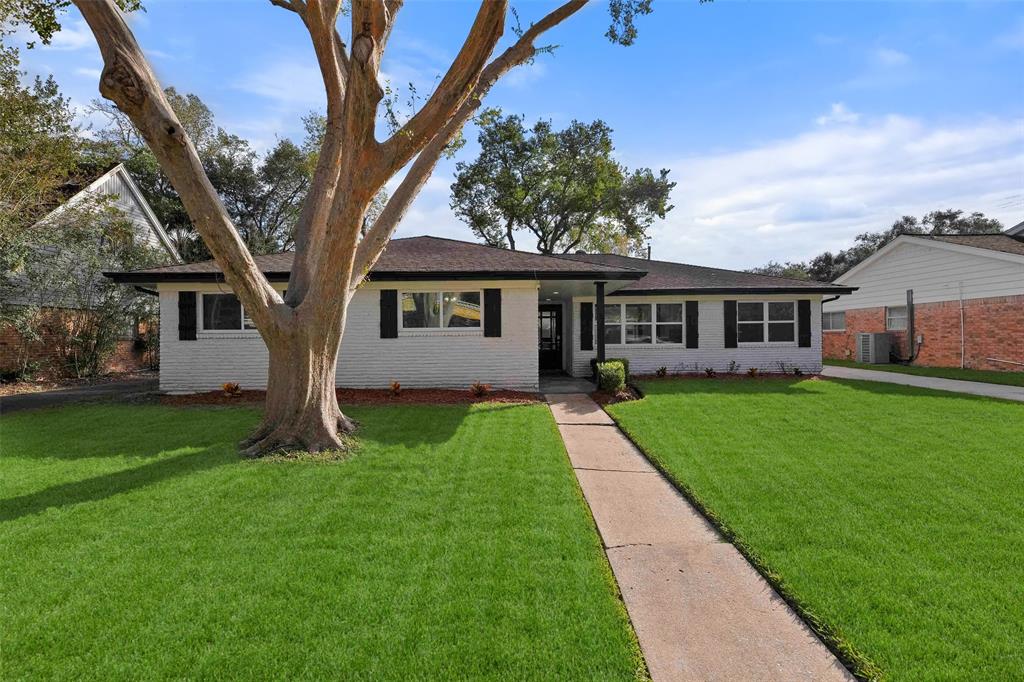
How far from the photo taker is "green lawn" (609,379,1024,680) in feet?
8.51

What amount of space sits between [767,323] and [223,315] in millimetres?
14158

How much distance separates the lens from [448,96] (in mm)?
5695

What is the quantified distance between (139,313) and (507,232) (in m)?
18.3

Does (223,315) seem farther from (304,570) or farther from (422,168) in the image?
(304,570)

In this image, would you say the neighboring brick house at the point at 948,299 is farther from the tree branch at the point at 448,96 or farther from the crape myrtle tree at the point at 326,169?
the tree branch at the point at 448,96

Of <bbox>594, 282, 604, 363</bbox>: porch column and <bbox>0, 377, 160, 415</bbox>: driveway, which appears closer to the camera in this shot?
<bbox>0, 377, 160, 415</bbox>: driveway

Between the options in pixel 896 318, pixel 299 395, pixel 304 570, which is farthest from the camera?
pixel 896 318

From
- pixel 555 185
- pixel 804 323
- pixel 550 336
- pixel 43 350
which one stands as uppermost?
pixel 555 185

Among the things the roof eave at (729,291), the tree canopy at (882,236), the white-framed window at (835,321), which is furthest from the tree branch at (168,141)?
the tree canopy at (882,236)

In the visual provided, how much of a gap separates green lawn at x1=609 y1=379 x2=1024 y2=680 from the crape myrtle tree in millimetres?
4468

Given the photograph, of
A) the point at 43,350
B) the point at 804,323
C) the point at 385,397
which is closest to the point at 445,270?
the point at 385,397

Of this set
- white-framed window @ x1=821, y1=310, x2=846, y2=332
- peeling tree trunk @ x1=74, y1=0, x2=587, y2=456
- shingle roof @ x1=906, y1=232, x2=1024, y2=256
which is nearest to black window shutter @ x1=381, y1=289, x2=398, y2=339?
peeling tree trunk @ x1=74, y1=0, x2=587, y2=456

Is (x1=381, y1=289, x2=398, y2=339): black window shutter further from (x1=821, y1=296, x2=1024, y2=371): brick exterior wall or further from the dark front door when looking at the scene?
(x1=821, y1=296, x2=1024, y2=371): brick exterior wall

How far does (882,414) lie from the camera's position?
834cm
